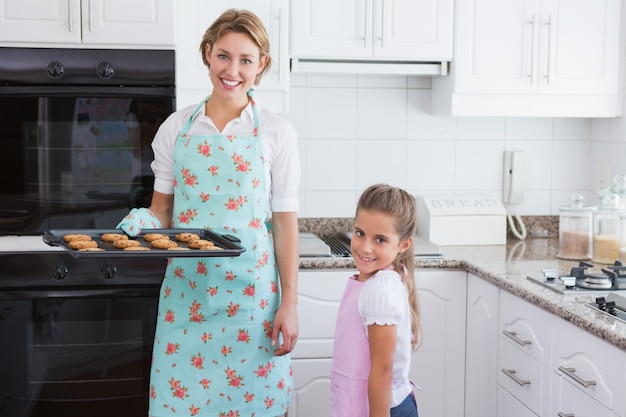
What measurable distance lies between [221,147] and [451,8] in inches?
50.1

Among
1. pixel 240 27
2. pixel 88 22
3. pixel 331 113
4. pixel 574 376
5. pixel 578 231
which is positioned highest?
pixel 88 22

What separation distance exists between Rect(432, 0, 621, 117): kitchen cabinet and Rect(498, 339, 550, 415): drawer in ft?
3.04

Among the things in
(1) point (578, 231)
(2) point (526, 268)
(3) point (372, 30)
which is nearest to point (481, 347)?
(2) point (526, 268)

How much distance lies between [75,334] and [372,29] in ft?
4.46

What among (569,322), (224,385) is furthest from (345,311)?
(569,322)

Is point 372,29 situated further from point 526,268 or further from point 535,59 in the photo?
point 526,268

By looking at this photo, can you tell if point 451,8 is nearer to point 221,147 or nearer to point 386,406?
point 221,147

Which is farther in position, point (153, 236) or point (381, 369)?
point (153, 236)

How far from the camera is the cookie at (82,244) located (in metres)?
1.97

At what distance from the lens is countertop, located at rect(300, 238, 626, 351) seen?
78.8 inches

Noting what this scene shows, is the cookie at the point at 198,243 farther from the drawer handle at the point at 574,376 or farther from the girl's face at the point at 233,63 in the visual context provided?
the drawer handle at the point at 574,376

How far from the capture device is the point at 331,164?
3396 millimetres

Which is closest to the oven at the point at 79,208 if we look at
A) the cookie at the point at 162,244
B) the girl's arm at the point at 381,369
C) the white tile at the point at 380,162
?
the cookie at the point at 162,244

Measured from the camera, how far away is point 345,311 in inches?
78.0
